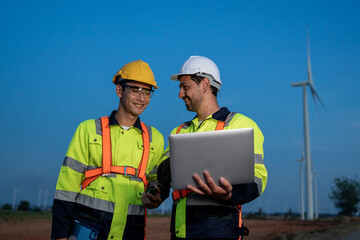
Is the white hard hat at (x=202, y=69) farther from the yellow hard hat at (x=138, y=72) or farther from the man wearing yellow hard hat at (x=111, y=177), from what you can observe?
the man wearing yellow hard hat at (x=111, y=177)

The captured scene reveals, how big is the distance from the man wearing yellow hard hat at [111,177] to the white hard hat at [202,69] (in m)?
0.81

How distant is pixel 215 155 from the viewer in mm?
3314

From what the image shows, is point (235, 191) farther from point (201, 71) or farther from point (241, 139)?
point (201, 71)

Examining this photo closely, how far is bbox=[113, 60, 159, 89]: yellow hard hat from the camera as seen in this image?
524cm

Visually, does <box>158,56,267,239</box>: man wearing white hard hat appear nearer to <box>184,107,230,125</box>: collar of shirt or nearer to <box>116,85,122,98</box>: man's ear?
<box>184,107,230,125</box>: collar of shirt

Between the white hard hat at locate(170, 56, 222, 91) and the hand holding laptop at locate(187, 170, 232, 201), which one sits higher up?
the white hard hat at locate(170, 56, 222, 91)

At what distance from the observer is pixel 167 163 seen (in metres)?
4.21

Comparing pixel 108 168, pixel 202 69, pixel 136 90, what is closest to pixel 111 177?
pixel 108 168

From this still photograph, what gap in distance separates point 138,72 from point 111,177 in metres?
1.56

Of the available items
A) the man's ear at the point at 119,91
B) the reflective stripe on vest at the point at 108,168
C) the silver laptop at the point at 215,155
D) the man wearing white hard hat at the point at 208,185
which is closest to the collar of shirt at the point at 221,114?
the man wearing white hard hat at the point at 208,185

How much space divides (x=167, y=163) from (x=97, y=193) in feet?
3.48

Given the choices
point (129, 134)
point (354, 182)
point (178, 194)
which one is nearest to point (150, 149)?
point (129, 134)

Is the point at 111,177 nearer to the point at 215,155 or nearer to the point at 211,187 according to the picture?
the point at 211,187

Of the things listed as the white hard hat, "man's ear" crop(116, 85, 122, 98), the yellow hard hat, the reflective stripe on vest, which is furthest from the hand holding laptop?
"man's ear" crop(116, 85, 122, 98)
